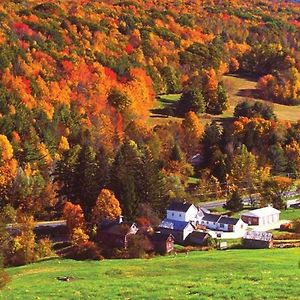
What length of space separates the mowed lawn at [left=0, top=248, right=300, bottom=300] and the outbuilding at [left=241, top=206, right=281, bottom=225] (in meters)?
14.3

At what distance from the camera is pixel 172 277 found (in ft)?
129

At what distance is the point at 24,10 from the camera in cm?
13912

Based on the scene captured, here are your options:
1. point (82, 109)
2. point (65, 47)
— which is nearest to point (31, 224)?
point (82, 109)

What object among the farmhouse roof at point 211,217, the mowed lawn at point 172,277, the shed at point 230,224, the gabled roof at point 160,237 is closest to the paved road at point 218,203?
the farmhouse roof at point 211,217

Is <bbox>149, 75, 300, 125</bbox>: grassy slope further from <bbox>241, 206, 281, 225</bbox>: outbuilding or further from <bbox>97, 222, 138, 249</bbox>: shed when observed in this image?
<bbox>97, 222, 138, 249</bbox>: shed

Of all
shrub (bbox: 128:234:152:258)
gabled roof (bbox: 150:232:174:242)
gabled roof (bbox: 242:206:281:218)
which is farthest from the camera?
gabled roof (bbox: 242:206:281:218)

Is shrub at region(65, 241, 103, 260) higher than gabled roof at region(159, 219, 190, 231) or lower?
lower

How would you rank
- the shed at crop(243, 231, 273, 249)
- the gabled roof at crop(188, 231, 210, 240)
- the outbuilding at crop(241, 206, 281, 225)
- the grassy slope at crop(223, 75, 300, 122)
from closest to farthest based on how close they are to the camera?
the shed at crop(243, 231, 273, 249) < the gabled roof at crop(188, 231, 210, 240) < the outbuilding at crop(241, 206, 281, 225) < the grassy slope at crop(223, 75, 300, 122)

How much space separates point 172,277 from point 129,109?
225ft

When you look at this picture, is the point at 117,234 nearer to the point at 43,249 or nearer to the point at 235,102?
the point at 43,249

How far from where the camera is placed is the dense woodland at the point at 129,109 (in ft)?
229

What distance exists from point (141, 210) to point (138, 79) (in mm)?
57022

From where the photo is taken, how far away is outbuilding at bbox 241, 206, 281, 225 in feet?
223

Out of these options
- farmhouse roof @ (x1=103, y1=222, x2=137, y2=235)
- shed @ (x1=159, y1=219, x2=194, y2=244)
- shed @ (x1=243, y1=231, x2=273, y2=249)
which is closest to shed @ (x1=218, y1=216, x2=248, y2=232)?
shed @ (x1=159, y1=219, x2=194, y2=244)
